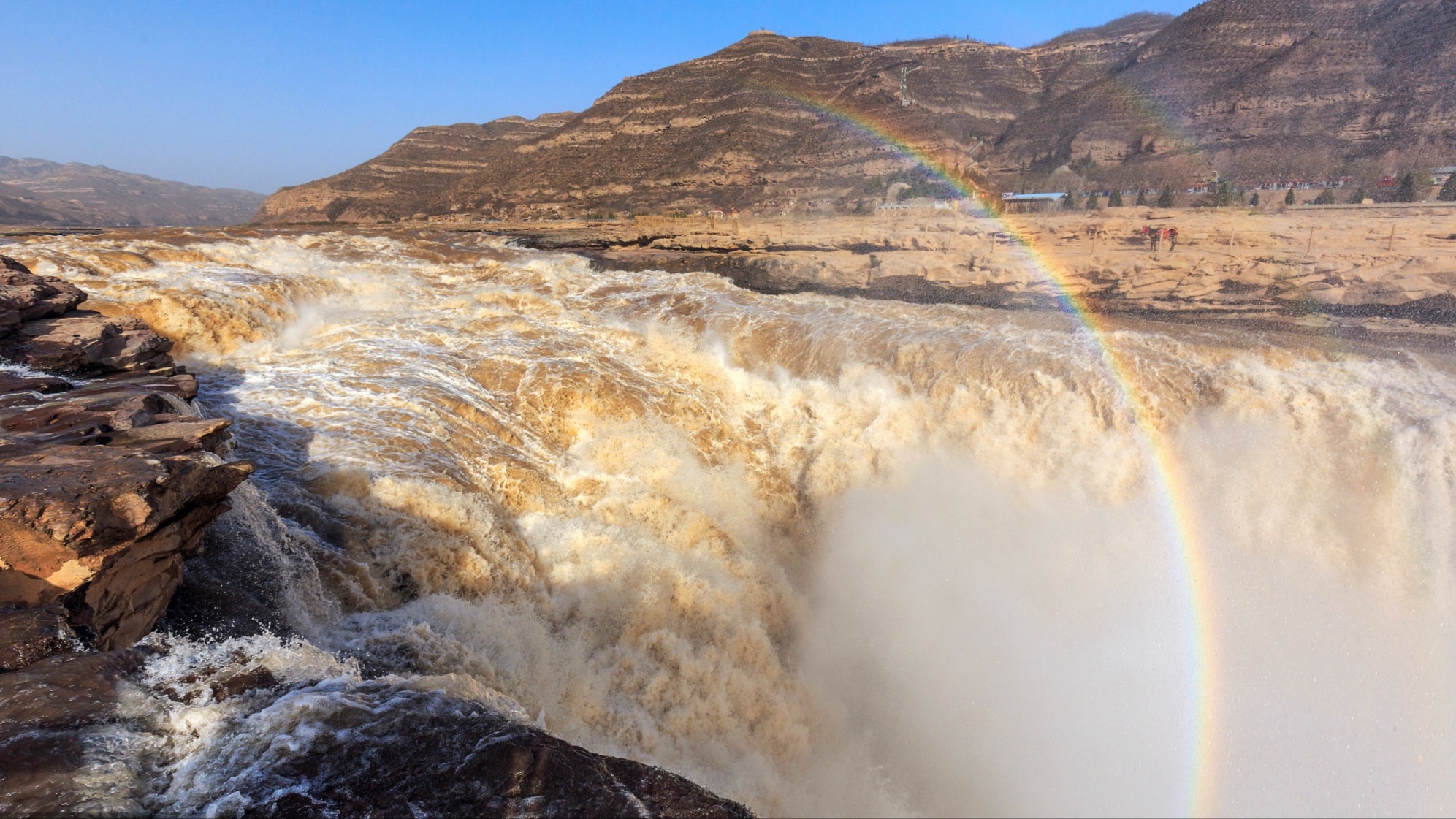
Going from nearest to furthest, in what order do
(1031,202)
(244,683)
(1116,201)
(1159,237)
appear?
(244,683), (1159,237), (1116,201), (1031,202)

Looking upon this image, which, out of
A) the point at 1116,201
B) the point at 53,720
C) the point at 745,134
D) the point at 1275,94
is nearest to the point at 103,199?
the point at 745,134

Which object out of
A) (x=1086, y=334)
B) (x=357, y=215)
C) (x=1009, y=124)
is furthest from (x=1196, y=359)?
(x=357, y=215)

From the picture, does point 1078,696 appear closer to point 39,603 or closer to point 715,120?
point 39,603

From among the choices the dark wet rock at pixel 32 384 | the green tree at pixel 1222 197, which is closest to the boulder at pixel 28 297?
the dark wet rock at pixel 32 384

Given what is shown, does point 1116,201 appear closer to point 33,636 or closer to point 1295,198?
point 1295,198

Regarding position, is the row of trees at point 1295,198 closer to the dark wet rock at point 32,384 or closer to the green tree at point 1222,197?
the green tree at point 1222,197
